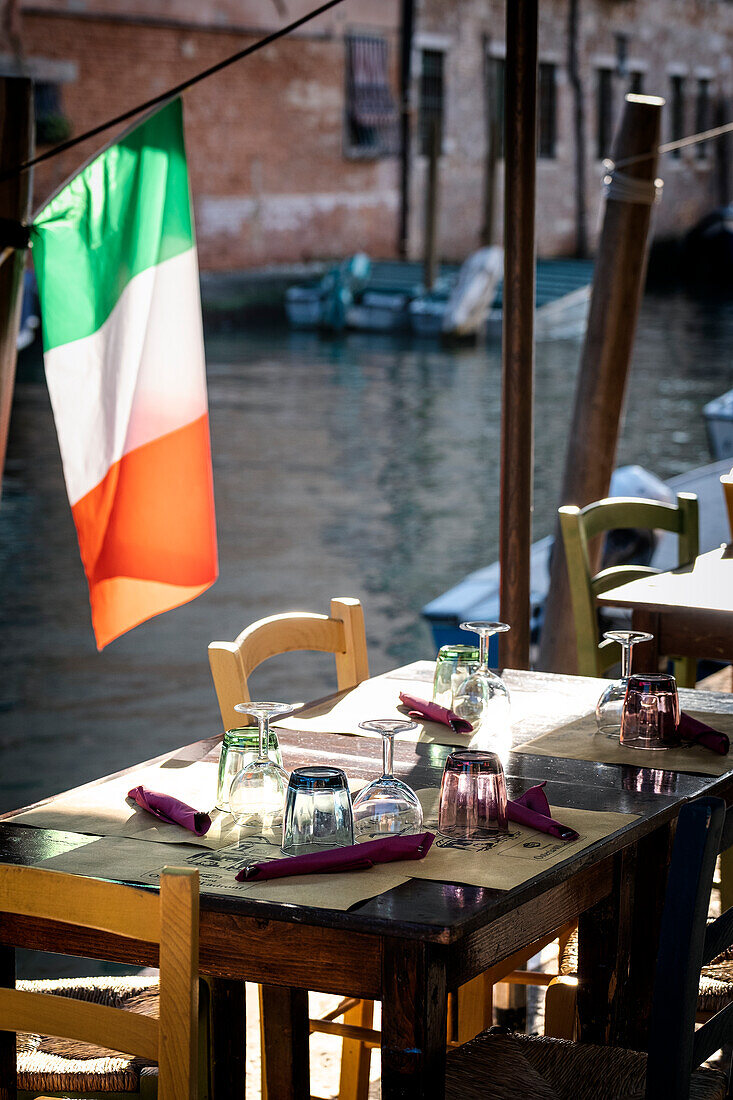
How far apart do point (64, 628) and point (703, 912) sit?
7696 millimetres

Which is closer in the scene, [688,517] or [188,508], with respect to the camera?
[188,508]

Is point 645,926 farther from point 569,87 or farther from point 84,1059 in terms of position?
point 569,87

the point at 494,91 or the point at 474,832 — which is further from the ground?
the point at 494,91

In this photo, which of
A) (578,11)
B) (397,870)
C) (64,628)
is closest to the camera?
(397,870)

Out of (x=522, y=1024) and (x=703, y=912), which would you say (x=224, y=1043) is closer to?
(x=703, y=912)

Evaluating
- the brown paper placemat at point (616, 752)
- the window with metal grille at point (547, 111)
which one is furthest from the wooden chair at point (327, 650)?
the window with metal grille at point (547, 111)

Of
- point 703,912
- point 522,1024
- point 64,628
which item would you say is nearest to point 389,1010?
point 703,912

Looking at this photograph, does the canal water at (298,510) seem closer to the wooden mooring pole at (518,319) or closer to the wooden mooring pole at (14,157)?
the wooden mooring pole at (518,319)

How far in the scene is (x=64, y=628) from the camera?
28.7 feet

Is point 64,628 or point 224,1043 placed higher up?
point 224,1043

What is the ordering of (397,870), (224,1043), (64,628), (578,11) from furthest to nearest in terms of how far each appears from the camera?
(578,11), (64,628), (224,1043), (397,870)

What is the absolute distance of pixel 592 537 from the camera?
3.11 metres

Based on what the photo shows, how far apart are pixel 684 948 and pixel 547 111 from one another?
27.0 meters

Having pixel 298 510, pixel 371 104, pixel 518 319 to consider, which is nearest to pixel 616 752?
pixel 518 319
